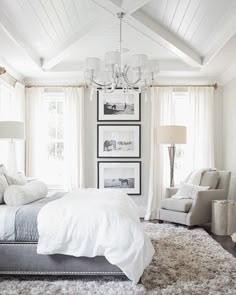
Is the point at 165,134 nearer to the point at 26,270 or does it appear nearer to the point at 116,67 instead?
the point at 116,67

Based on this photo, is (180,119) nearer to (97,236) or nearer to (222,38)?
(222,38)

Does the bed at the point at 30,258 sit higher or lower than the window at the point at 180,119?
lower

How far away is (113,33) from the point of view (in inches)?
184

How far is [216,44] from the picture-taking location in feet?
15.3

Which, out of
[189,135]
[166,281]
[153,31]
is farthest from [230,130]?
[166,281]

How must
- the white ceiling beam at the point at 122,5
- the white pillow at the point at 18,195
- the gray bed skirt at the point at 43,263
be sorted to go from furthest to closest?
1. the white ceiling beam at the point at 122,5
2. the white pillow at the point at 18,195
3. the gray bed skirt at the point at 43,263

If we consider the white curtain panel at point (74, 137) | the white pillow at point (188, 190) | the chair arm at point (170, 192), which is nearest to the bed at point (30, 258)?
the white pillow at point (188, 190)

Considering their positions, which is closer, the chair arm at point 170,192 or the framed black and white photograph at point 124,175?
the chair arm at point 170,192

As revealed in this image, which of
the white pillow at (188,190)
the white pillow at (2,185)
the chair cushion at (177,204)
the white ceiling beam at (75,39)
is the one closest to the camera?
the white pillow at (2,185)

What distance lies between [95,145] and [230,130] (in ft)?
8.18

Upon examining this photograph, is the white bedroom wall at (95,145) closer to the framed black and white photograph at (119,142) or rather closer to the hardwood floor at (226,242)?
the framed black and white photograph at (119,142)

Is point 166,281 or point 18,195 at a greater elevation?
point 18,195

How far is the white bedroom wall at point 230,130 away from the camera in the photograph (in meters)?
→ 5.81

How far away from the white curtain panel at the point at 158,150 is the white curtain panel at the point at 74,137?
1.32 meters
